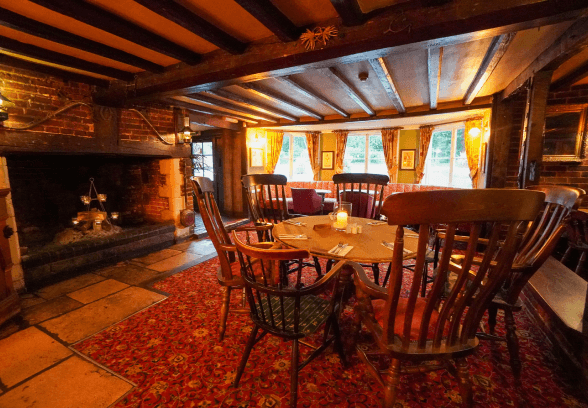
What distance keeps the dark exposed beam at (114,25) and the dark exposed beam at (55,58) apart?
3.11 feet

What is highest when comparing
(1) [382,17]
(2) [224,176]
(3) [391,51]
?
(1) [382,17]

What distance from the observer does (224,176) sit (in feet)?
21.3

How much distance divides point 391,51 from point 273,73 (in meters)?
1.04

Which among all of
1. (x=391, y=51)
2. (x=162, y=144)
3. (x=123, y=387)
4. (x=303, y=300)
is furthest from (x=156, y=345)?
(x=162, y=144)

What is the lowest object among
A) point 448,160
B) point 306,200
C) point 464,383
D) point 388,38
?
point 464,383

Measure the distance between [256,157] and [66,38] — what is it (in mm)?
4561

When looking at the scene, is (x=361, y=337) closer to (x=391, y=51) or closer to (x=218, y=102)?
(x=391, y=51)

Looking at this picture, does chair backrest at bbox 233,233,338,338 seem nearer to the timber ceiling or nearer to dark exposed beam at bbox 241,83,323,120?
the timber ceiling

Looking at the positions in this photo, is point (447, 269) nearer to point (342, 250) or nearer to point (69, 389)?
point (342, 250)

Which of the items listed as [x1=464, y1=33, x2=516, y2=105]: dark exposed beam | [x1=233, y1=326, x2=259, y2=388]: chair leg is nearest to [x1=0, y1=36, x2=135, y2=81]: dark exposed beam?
[x1=233, y1=326, x2=259, y2=388]: chair leg

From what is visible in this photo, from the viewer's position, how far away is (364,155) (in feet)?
25.1

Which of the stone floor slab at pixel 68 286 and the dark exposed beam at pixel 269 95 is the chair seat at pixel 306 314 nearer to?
Answer: the stone floor slab at pixel 68 286

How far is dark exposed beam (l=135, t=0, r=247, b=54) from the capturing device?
1.75 metres

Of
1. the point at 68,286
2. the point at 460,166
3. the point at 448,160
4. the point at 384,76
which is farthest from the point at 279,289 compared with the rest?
the point at 448,160
